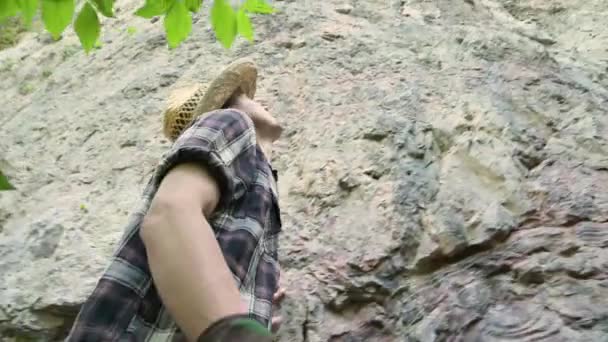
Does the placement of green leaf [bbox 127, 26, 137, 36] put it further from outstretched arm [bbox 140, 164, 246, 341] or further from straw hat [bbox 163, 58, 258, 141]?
outstretched arm [bbox 140, 164, 246, 341]

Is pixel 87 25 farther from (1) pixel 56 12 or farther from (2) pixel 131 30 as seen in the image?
(2) pixel 131 30

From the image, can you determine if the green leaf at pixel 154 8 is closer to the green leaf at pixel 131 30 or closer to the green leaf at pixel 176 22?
the green leaf at pixel 176 22

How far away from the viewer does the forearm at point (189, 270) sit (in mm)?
1348

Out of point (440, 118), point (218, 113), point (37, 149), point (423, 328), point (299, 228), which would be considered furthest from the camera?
point (37, 149)

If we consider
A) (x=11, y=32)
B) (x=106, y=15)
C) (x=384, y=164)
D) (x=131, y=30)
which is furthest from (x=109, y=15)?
(x=11, y=32)

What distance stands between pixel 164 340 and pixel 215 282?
0.27 m

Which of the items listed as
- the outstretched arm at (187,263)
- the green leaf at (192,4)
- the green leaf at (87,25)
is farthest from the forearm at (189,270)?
the green leaf at (192,4)

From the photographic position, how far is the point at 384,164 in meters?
2.72

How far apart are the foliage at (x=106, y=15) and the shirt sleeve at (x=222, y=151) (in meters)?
0.21

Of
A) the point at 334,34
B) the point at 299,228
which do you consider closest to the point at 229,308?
the point at 299,228

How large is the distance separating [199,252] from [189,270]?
42 millimetres

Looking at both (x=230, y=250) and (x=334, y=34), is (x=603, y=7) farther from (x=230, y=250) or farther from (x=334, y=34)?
(x=230, y=250)

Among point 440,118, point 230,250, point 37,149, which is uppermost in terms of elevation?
point 230,250

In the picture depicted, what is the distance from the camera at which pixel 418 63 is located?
3.31 metres
